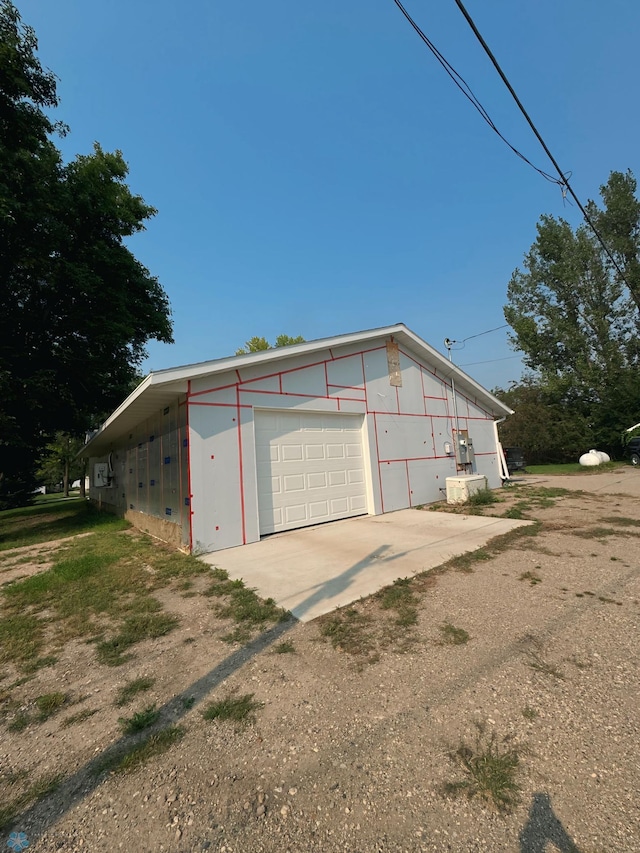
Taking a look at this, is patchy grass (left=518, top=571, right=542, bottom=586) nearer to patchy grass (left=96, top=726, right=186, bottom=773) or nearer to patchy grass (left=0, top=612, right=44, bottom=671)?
patchy grass (left=96, top=726, right=186, bottom=773)

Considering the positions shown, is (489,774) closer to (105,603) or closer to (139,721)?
(139,721)

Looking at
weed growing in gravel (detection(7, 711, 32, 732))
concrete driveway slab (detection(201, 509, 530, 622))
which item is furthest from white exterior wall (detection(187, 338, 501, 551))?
weed growing in gravel (detection(7, 711, 32, 732))

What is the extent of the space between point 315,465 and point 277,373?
2.30m

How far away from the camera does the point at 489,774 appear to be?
5.73 feet

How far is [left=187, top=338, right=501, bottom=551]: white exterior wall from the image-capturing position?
6574 millimetres

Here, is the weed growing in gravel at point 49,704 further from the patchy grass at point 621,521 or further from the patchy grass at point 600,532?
the patchy grass at point 621,521

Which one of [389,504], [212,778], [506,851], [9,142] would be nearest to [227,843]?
[212,778]

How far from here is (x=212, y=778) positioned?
72.0 inches

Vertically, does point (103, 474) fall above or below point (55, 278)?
below

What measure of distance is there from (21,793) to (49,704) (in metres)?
0.80

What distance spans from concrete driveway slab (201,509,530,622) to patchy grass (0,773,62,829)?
208 cm

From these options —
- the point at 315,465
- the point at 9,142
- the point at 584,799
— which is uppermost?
the point at 9,142

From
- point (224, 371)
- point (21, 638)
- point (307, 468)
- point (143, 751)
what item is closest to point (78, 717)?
point (143, 751)

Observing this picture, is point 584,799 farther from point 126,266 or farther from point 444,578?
point 126,266
